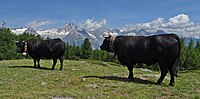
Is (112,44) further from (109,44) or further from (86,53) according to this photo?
(86,53)

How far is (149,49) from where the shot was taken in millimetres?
19969

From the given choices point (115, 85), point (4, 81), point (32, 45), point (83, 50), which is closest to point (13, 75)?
point (4, 81)

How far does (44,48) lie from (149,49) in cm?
1253

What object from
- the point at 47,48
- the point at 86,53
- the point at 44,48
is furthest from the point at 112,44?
the point at 86,53

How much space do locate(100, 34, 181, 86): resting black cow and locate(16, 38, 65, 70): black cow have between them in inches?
270

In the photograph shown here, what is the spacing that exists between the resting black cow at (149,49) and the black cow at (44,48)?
6.87 meters

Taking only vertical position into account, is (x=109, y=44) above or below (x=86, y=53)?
above

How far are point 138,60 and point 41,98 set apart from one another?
28.9ft

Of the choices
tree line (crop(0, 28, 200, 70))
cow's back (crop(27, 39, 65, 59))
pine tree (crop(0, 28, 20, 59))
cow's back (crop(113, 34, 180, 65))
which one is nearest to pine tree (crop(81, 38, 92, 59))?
tree line (crop(0, 28, 200, 70))

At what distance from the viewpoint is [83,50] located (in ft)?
373

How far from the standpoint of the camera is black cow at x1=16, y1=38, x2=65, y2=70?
28406mm

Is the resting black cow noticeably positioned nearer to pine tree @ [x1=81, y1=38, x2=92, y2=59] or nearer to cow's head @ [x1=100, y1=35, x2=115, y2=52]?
cow's head @ [x1=100, y1=35, x2=115, y2=52]

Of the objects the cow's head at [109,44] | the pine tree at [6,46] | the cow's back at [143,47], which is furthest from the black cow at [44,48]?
the pine tree at [6,46]

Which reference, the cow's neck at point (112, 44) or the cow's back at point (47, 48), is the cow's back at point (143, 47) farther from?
the cow's back at point (47, 48)
